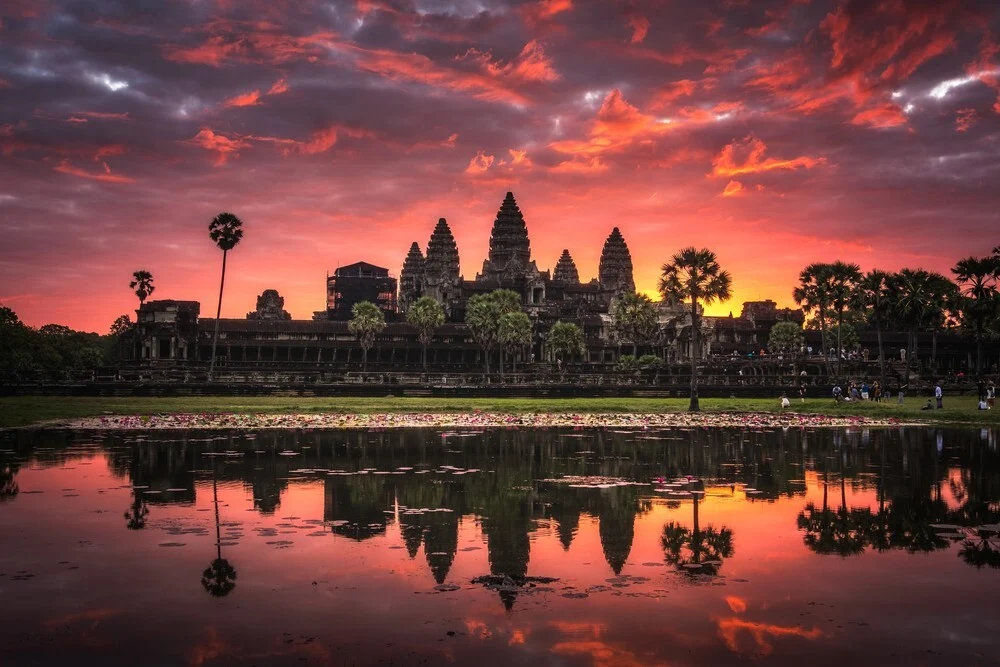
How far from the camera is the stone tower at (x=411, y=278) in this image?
594 ft

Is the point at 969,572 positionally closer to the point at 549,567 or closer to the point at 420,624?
the point at 549,567

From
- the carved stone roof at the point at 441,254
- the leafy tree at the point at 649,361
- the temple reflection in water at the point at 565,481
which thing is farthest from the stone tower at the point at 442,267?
the temple reflection in water at the point at 565,481

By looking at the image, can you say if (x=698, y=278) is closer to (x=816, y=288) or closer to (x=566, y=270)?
(x=816, y=288)

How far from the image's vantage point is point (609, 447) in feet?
100

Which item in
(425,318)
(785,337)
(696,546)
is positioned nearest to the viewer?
(696,546)

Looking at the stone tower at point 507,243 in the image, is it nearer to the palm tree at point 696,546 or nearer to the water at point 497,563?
the water at point 497,563

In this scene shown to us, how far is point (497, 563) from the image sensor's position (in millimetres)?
13758

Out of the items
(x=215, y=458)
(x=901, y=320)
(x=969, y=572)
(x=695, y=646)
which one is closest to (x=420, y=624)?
(x=695, y=646)

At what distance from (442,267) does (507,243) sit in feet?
40.5

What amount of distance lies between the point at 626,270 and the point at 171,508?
573 ft

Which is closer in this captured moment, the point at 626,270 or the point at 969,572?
the point at 969,572

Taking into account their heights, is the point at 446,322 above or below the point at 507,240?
below

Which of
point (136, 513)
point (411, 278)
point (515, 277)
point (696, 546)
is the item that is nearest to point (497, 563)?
point (696, 546)

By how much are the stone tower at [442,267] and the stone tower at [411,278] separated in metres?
3.00
